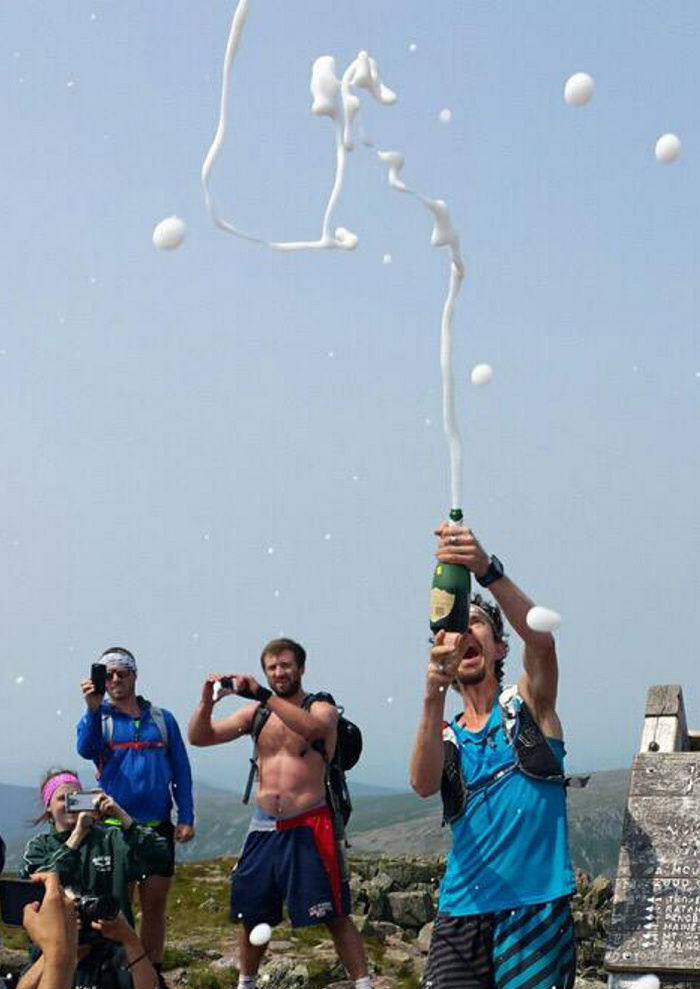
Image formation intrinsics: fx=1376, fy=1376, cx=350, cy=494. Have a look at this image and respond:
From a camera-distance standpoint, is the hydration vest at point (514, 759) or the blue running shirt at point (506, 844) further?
the hydration vest at point (514, 759)

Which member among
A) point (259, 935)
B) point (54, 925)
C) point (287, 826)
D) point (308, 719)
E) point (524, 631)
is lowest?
point (259, 935)

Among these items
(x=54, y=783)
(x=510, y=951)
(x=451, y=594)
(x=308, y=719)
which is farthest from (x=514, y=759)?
(x=54, y=783)

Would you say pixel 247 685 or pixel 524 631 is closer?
pixel 524 631

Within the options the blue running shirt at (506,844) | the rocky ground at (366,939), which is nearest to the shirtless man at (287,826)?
the blue running shirt at (506,844)

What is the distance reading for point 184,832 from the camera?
32.5 ft

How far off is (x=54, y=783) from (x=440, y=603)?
3792mm

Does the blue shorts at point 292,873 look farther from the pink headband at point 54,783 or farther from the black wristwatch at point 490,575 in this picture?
the black wristwatch at point 490,575

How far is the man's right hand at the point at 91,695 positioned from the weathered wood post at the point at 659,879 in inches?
149

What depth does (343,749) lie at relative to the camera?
8.98 m

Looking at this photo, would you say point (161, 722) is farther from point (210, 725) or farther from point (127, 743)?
point (210, 725)

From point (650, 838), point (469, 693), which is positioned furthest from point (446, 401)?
point (650, 838)

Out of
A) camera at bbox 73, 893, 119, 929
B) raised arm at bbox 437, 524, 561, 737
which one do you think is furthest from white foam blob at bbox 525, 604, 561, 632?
camera at bbox 73, 893, 119, 929

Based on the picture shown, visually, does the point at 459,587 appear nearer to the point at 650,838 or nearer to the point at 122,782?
the point at 650,838

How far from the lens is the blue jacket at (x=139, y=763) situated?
9.61 m
